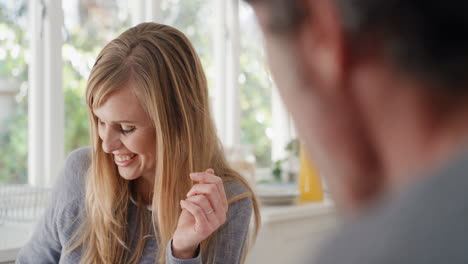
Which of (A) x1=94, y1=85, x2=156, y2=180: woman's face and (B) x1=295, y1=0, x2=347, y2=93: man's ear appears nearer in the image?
(B) x1=295, y1=0, x2=347, y2=93: man's ear

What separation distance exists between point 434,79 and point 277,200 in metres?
2.40

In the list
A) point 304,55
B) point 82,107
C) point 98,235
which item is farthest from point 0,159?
point 304,55

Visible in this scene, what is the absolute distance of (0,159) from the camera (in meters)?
2.23

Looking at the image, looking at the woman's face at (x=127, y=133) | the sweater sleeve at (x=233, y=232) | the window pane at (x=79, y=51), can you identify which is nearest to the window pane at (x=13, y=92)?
the window pane at (x=79, y=51)

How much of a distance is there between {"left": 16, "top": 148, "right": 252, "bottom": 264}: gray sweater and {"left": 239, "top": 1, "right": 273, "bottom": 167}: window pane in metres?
1.82

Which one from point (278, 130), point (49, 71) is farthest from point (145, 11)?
point (278, 130)

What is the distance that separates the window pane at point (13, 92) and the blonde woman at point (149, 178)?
2.56ft

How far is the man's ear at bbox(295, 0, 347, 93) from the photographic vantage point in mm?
273

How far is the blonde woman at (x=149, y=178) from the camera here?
1366 millimetres

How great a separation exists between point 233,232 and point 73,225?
401 mm

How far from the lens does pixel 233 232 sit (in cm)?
144

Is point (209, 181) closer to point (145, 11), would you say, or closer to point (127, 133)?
point (127, 133)

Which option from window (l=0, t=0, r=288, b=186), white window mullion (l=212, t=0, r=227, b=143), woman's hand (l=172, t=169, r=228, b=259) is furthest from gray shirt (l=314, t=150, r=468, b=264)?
white window mullion (l=212, t=0, r=227, b=143)

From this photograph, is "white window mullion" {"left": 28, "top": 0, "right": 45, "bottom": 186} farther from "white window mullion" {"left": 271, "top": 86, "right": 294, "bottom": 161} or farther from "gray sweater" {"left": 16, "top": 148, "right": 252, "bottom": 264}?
"white window mullion" {"left": 271, "top": 86, "right": 294, "bottom": 161}
